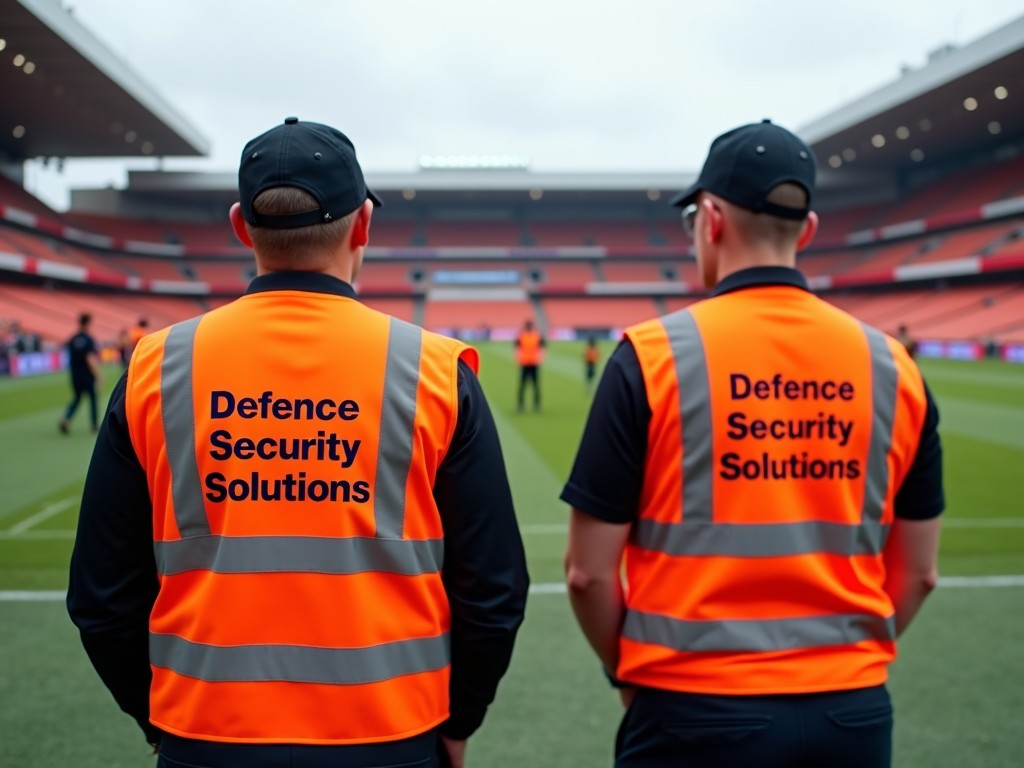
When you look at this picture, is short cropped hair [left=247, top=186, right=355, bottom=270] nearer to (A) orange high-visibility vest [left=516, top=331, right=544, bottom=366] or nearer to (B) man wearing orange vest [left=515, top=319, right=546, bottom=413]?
(B) man wearing orange vest [left=515, top=319, right=546, bottom=413]

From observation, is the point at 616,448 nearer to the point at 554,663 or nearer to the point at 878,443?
the point at 878,443

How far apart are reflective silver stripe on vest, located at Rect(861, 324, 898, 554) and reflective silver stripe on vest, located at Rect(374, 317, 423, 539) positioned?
109cm

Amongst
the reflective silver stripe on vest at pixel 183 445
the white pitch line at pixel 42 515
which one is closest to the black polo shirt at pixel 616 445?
the reflective silver stripe on vest at pixel 183 445

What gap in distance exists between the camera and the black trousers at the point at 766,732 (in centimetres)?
173

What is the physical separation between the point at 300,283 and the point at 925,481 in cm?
159

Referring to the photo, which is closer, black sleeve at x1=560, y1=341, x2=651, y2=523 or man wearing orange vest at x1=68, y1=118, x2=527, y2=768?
man wearing orange vest at x1=68, y1=118, x2=527, y2=768

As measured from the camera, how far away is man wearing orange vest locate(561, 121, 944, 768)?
5.81ft

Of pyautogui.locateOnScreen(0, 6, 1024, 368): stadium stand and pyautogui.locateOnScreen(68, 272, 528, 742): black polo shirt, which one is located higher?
pyautogui.locateOnScreen(0, 6, 1024, 368): stadium stand

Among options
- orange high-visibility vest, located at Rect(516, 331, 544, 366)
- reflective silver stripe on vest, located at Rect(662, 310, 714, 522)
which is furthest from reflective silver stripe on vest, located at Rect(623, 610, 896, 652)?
orange high-visibility vest, located at Rect(516, 331, 544, 366)

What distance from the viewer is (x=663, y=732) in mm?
1783

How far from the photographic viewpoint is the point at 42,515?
7738mm

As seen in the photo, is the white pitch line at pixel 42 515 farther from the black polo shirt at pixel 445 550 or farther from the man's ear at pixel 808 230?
the man's ear at pixel 808 230

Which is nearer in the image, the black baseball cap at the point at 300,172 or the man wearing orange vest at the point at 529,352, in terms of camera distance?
the black baseball cap at the point at 300,172

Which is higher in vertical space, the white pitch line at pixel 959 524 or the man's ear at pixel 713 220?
the man's ear at pixel 713 220
